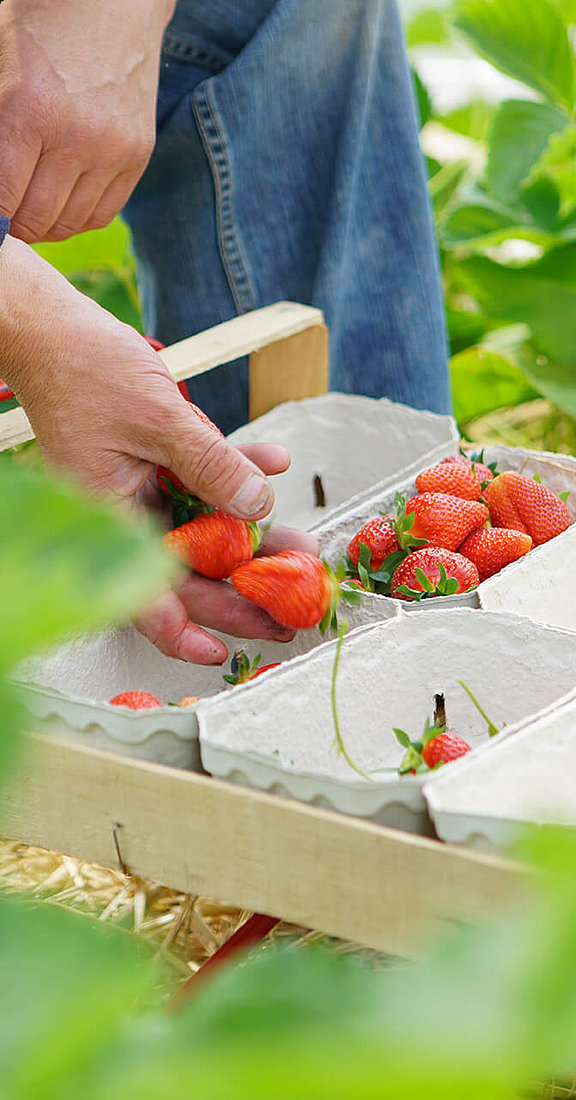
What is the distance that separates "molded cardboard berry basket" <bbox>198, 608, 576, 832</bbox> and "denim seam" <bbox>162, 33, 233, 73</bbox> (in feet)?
3.09

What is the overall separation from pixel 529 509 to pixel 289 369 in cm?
43

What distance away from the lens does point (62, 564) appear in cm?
12

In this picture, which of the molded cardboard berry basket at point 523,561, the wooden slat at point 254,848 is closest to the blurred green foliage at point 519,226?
the molded cardboard berry basket at point 523,561

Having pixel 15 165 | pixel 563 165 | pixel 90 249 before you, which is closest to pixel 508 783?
pixel 15 165

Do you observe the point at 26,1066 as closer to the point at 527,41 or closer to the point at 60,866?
the point at 60,866

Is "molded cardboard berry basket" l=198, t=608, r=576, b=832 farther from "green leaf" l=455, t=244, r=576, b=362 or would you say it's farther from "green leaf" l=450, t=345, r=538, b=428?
"green leaf" l=450, t=345, r=538, b=428

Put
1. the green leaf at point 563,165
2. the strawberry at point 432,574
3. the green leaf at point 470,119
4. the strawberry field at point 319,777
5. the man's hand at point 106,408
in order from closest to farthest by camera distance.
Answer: the strawberry field at point 319,777
the man's hand at point 106,408
the strawberry at point 432,574
the green leaf at point 563,165
the green leaf at point 470,119

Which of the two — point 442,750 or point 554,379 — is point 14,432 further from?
point 554,379

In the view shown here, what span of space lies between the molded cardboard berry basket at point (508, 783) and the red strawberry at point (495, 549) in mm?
298

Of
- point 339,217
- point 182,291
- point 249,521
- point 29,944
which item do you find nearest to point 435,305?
point 339,217

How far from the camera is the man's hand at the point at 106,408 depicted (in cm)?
85

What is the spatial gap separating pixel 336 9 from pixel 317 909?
1.23m

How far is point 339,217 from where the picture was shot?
155 centimetres

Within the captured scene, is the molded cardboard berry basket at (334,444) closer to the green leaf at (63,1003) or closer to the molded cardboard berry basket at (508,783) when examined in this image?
the molded cardboard berry basket at (508,783)
